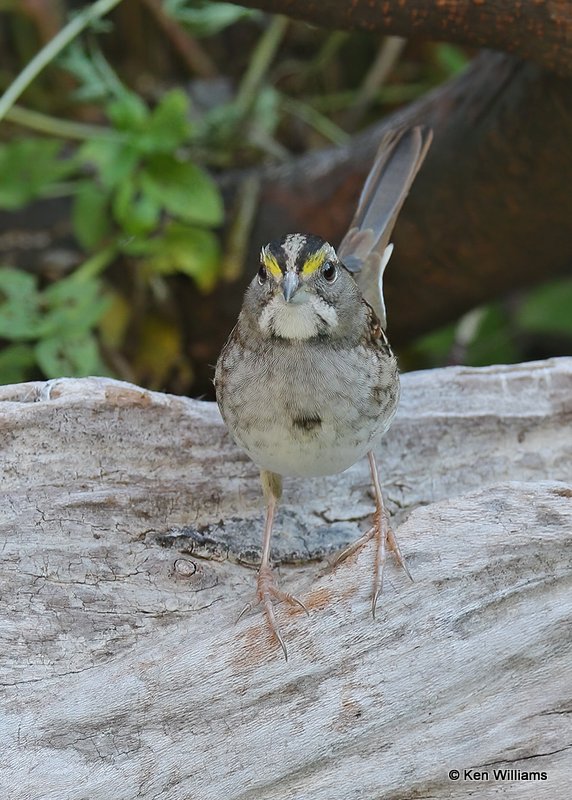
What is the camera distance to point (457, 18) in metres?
2.74

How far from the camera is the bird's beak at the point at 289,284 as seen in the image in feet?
6.86

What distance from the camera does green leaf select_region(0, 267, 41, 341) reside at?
3086mm

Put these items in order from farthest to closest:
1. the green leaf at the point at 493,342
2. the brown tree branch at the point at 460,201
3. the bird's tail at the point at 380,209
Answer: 1. the green leaf at the point at 493,342
2. the brown tree branch at the point at 460,201
3. the bird's tail at the point at 380,209

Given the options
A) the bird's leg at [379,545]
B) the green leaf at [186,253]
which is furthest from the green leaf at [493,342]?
the bird's leg at [379,545]

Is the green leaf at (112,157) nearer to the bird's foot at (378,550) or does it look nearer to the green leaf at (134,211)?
the green leaf at (134,211)

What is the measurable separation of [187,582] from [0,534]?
1.36 ft

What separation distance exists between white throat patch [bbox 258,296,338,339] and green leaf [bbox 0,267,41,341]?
3.67 feet

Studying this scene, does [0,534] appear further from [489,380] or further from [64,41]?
[64,41]

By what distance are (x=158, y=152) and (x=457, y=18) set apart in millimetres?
1120

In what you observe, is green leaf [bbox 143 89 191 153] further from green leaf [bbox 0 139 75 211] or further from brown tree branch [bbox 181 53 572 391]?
brown tree branch [bbox 181 53 572 391]

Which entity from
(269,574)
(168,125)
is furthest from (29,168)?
(269,574)

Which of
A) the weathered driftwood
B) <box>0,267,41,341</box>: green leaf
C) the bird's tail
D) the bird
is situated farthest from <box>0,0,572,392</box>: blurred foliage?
the bird

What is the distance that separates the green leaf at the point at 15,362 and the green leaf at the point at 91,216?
552mm

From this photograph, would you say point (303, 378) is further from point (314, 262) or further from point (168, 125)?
point (168, 125)
